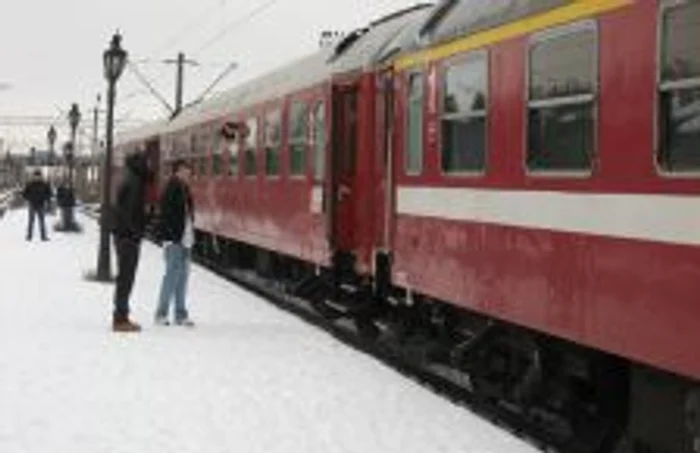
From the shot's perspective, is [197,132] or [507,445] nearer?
[507,445]

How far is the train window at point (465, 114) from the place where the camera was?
11297mm

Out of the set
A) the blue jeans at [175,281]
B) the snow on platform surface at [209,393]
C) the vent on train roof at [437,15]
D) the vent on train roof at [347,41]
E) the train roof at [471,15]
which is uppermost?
the vent on train roof at [347,41]

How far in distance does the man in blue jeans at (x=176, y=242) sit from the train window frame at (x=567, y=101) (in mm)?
7430

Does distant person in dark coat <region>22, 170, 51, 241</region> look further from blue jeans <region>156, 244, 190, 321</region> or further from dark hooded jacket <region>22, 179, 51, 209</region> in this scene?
blue jeans <region>156, 244, 190, 321</region>

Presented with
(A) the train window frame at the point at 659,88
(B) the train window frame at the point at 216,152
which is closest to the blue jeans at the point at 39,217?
(B) the train window frame at the point at 216,152

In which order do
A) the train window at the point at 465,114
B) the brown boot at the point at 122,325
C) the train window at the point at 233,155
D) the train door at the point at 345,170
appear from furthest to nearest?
the train window at the point at 233,155, the train door at the point at 345,170, the brown boot at the point at 122,325, the train window at the point at 465,114

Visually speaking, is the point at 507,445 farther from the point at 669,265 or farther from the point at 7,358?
the point at 7,358

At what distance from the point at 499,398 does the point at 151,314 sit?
23.4 feet

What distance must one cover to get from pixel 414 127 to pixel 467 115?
1.74 metres

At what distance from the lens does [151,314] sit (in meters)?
18.5

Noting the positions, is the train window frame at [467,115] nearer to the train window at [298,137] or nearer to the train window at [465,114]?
the train window at [465,114]

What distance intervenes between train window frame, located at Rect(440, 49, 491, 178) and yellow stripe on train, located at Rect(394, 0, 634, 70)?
0.05m

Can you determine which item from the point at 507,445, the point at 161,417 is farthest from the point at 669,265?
the point at 161,417

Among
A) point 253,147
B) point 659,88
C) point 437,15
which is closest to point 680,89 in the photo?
point 659,88
